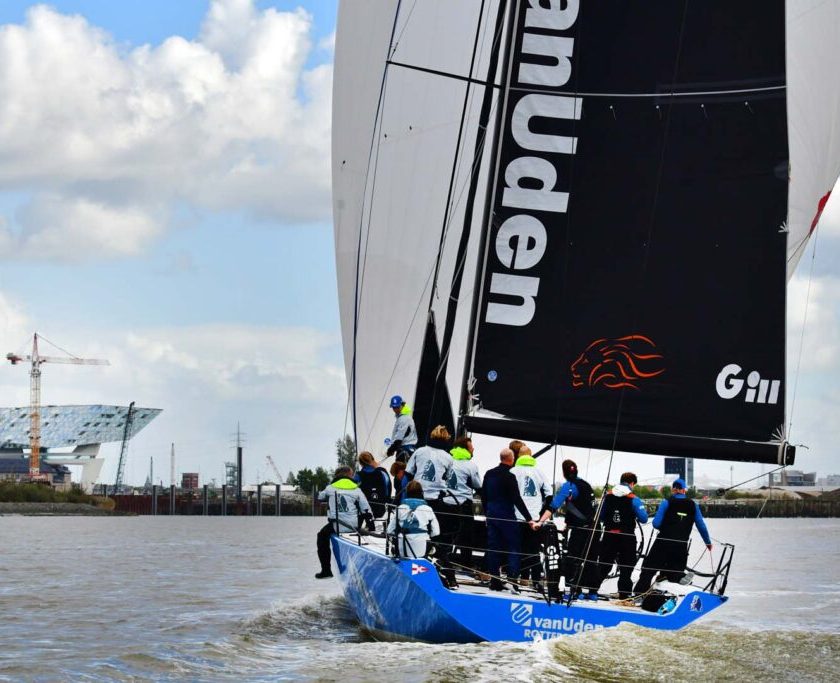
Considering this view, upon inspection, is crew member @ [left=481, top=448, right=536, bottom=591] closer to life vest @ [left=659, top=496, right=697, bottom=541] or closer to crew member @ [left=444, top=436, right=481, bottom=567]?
crew member @ [left=444, top=436, right=481, bottom=567]

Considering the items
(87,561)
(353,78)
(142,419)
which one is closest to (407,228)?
(353,78)

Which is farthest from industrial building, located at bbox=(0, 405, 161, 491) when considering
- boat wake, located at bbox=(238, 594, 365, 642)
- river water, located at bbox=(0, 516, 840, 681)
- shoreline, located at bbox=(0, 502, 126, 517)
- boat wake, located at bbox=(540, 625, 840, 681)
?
boat wake, located at bbox=(540, 625, 840, 681)

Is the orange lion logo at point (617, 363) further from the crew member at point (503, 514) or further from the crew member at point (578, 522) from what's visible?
the crew member at point (503, 514)

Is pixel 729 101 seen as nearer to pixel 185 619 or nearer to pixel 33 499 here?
pixel 185 619

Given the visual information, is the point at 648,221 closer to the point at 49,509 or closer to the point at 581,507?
the point at 581,507

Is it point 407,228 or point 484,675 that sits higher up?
point 407,228

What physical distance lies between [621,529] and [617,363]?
6.14 ft

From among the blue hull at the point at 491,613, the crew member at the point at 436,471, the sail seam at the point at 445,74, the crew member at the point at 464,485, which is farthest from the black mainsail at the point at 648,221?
the blue hull at the point at 491,613

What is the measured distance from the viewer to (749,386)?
1377 cm

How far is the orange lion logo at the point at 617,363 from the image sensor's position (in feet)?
45.1

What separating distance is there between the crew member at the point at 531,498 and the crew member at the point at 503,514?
8.7 inches

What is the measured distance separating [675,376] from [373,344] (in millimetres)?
5052

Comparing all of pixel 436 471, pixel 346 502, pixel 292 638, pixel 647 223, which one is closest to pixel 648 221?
pixel 647 223

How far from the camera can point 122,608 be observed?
19.1 m
